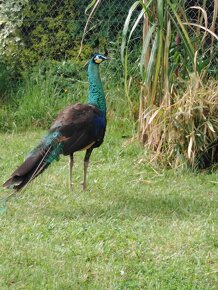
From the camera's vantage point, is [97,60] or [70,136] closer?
[70,136]

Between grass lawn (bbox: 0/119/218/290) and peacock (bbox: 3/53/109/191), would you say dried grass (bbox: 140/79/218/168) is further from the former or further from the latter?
peacock (bbox: 3/53/109/191)

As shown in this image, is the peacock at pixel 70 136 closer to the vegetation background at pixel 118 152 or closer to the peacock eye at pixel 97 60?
the peacock eye at pixel 97 60

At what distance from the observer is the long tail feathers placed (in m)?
6.16

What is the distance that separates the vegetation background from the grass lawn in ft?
0.03

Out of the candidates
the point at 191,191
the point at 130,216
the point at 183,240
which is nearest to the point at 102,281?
the point at 183,240

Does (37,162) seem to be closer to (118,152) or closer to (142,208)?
(142,208)

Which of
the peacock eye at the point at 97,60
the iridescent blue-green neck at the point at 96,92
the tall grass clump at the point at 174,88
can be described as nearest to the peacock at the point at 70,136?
the iridescent blue-green neck at the point at 96,92

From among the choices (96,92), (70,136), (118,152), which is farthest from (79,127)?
(118,152)

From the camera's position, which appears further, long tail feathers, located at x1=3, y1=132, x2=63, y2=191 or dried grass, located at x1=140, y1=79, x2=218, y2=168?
dried grass, located at x1=140, y1=79, x2=218, y2=168

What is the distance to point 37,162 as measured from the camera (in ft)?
20.7

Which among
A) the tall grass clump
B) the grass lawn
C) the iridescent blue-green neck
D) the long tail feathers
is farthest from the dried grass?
the long tail feathers

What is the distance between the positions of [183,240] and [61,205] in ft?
4.32

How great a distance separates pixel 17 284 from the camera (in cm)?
470

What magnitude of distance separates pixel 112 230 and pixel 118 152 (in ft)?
8.52
